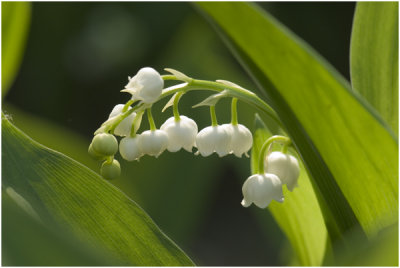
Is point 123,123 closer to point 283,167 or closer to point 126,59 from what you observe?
point 283,167

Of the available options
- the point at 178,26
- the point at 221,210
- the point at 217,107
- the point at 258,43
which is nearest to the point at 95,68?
the point at 178,26

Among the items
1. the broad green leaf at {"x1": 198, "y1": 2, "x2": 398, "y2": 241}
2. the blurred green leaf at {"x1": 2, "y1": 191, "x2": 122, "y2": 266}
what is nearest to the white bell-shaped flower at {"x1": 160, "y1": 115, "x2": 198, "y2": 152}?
the broad green leaf at {"x1": 198, "y1": 2, "x2": 398, "y2": 241}

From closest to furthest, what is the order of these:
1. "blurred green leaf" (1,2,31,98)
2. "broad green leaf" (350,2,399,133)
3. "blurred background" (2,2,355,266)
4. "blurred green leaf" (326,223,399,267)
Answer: "blurred green leaf" (326,223,399,267)
"broad green leaf" (350,2,399,133)
"blurred green leaf" (1,2,31,98)
"blurred background" (2,2,355,266)

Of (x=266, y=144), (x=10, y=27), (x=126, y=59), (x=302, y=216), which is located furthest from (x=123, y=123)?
(x=126, y=59)

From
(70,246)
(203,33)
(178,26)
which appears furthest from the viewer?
(178,26)

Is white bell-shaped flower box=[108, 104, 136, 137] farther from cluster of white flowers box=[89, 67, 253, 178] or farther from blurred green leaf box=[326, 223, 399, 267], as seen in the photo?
blurred green leaf box=[326, 223, 399, 267]

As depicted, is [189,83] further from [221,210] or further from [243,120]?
[221,210]

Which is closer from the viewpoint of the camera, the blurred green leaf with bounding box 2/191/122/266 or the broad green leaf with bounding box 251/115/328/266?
the blurred green leaf with bounding box 2/191/122/266
